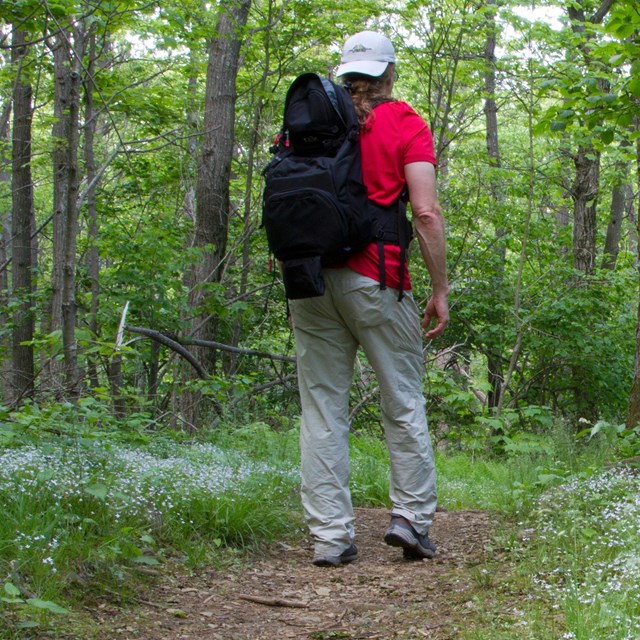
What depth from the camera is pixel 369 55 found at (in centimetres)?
350

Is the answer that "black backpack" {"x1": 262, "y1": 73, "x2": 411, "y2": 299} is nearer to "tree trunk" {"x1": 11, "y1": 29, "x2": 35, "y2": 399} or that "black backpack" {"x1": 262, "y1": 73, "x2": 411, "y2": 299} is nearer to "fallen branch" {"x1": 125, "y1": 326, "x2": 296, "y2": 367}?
"fallen branch" {"x1": 125, "y1": 326, "x2": 296, "y2": 367}

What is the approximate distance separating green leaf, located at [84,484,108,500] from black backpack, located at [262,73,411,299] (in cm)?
113

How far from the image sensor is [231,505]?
371 centimetres

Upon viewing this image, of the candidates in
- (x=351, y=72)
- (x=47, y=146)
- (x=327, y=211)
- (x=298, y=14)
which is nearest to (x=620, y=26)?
(x=351, y=72)

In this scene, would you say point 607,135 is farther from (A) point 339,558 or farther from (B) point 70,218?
(B) point 70,218

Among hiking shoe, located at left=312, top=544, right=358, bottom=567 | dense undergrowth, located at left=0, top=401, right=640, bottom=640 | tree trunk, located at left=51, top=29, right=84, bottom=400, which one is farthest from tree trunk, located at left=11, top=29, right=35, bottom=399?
hiking shoe, located at left=312, top=544, right=358, bottom=567

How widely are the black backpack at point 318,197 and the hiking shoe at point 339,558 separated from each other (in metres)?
1.20

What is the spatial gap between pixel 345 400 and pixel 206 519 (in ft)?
2.80

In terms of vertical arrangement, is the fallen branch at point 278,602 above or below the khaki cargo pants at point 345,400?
below

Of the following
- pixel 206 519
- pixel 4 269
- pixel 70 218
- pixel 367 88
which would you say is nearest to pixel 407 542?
pixel 206 519

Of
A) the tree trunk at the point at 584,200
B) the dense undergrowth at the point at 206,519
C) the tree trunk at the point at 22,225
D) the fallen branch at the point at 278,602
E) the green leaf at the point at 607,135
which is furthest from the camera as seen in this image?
the tree trunk at the point at 584,200

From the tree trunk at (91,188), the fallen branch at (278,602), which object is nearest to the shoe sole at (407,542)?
the fallen branch at (278,602)

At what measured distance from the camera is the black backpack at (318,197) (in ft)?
10.9

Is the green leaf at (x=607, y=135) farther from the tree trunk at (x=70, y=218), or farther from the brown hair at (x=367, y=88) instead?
the tree trunk at (x=70, y=218)
